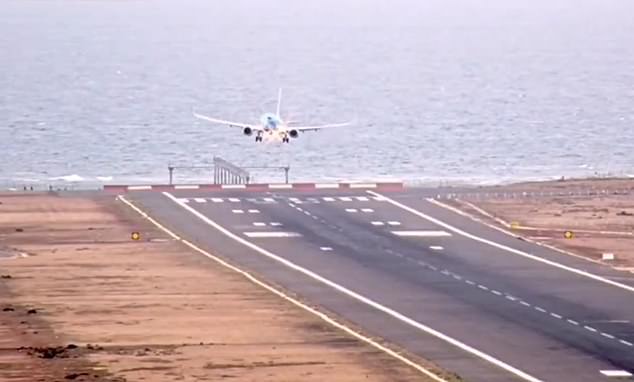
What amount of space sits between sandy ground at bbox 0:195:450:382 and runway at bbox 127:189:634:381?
2579 millimetres

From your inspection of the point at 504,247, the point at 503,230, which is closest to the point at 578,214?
the point at 503,230

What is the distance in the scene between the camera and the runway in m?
83.6

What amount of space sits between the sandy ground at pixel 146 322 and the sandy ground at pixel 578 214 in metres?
18.9

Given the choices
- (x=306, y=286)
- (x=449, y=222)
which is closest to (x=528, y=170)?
(x=449, y=222)

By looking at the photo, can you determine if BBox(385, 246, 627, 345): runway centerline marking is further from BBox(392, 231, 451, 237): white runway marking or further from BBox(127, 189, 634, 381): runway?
Answer: BBox(392, 231, 451, 237): white runway marking

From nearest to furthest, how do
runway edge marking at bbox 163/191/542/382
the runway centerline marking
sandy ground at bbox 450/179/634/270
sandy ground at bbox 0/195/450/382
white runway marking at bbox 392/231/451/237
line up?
sandy ground at bbox 0/195/450/382
runway edge marking at bbox 163/191/542/382
the runway centerline marking
sandy ground at bbox 450/179/634/270
white runway marking at bbox 392/231/451/237

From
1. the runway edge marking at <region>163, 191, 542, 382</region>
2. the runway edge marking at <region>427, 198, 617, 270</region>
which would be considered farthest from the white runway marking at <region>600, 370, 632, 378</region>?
the runway edge marking at <region>427, 198, 617, 270</region>

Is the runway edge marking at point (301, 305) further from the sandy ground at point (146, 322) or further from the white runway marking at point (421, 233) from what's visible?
the white runway marking at point (421, 233)

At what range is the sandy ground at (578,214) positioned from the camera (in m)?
117

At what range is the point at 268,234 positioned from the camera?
398 ft

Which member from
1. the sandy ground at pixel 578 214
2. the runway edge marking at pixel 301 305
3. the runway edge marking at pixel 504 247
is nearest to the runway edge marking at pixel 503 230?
the sandy ground at pixel 578 214

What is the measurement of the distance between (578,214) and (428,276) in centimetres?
2595

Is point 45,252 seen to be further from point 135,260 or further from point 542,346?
point 542,346

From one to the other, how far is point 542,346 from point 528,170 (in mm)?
114982
